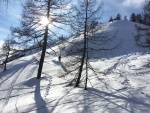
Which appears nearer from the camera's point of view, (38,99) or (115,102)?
(115,102)

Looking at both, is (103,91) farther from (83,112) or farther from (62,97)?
(83,112)

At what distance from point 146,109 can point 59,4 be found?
1318 centimetres

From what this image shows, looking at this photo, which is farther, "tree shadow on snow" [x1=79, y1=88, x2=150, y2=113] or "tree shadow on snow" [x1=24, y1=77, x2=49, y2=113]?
"tree shadow on snow" [x1=24, y1=77, x2=49, y2=113]

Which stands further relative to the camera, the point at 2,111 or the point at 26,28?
Answer: the point at 26,28

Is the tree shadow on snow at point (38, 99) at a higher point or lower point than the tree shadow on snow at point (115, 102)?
lower

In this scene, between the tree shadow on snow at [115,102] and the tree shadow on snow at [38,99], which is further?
the tree shadow on snow at [38,99]

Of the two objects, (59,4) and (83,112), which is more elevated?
(59,4)

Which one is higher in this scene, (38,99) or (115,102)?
(115,102)

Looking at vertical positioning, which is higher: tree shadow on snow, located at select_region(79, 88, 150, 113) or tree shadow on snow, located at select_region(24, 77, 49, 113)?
tree shadow on snow, located at select_region(79, 88, 150, 113)

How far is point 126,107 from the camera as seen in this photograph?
10750 millimetres

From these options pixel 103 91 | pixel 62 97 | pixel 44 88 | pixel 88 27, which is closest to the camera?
pixel 62 97

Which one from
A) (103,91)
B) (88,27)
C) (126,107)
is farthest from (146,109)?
(88,27)

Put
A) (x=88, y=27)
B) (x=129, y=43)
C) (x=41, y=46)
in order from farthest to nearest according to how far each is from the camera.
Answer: (x=129, y=43) → (x=41, y=46) → (x=88, y=27)

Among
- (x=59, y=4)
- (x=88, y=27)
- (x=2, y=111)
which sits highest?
(x=59, y=4)
